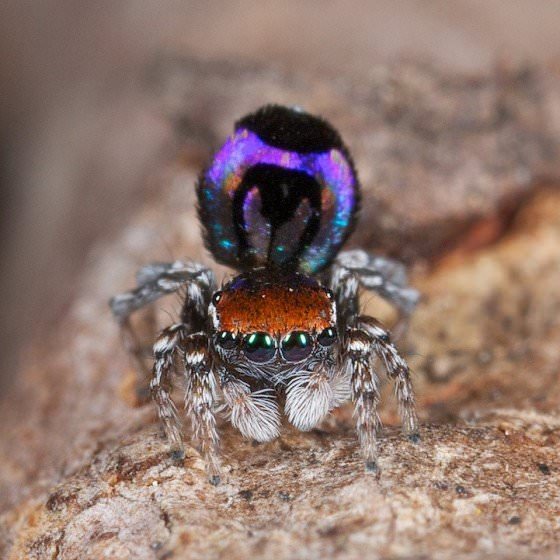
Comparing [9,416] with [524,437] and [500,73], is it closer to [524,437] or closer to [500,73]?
[524,437]

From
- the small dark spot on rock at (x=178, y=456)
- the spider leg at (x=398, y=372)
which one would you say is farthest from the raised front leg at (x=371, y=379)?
the small dark spot on rock at (x=178, y=456)

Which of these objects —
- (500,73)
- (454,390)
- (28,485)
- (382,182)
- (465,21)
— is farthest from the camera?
(465,21)

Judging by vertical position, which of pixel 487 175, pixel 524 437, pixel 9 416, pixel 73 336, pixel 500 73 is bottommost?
pixel 524 437

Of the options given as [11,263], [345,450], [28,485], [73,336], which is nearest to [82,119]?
[11,263]

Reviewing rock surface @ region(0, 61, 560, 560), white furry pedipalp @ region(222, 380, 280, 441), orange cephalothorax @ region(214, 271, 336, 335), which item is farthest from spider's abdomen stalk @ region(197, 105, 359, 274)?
white furry pedipalp @ region(222, 380, 280, 441)

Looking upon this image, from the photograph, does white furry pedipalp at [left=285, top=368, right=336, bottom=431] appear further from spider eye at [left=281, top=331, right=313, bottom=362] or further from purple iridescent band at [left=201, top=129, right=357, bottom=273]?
purple iridescent band at [left=201, top=129, right=357, bottom=273]

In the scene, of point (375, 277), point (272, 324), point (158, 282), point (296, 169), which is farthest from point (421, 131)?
point (272, 324)
